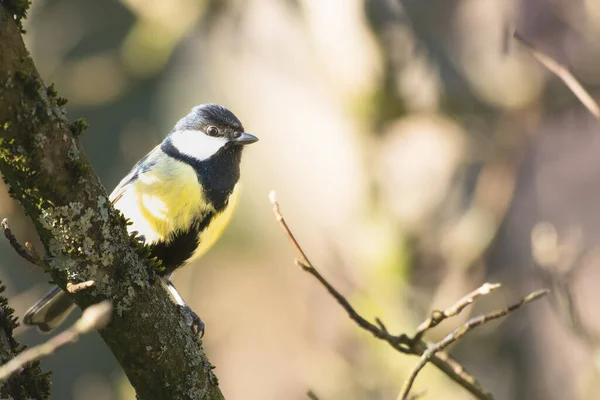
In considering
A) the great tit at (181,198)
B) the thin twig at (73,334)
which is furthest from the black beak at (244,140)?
the thin twig at (73,334)

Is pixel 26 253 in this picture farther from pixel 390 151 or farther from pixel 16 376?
pixel 390 151

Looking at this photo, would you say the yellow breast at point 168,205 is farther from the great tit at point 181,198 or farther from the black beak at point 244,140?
the black beak at point 244,140

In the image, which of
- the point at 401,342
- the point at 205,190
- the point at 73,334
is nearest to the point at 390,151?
the point at 205,190

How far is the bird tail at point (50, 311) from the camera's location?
2.75 metres

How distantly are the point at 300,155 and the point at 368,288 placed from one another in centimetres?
111

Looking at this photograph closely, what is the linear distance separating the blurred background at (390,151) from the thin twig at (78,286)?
5.70ft

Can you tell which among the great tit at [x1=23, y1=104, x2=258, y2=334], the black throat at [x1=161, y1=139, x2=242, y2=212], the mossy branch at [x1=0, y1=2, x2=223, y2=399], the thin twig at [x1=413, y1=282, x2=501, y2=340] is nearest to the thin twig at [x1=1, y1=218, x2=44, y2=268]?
the mossy branch at [x1=0, y1=2, x2=223, y2=399]

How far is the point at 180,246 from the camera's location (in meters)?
2.58

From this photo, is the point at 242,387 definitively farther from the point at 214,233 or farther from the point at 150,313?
the point at 150,313

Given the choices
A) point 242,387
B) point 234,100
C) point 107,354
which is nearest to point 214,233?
point 234,100

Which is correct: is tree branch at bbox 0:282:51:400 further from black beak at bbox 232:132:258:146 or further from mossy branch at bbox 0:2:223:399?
black beak at bbox 232:132:258:146

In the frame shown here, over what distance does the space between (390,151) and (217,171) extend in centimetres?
150

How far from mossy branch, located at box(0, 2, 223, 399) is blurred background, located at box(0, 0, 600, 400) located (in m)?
1.65

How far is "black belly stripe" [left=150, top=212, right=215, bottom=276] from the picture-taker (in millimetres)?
2555
